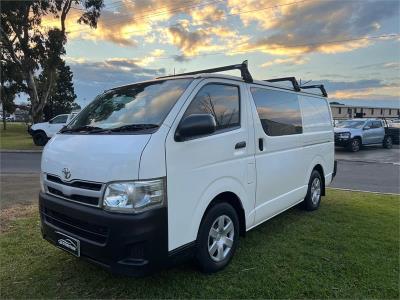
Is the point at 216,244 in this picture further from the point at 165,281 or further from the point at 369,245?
the point at 369,245

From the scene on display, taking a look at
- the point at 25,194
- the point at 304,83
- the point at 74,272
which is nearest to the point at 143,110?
the point at 74,272

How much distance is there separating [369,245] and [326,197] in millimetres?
2965

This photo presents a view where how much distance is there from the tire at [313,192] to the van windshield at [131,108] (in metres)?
3.43

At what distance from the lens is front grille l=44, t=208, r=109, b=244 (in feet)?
10.3

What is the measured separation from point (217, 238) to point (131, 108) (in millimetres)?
1713

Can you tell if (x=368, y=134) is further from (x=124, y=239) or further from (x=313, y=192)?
(x=124, y=239)

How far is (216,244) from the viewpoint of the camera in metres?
3.89

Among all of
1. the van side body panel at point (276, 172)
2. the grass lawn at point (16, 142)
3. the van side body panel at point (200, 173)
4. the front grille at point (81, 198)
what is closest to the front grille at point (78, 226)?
the front grille at point (81, 198)

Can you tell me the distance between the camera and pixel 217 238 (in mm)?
3904

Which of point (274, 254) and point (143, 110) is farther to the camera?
point (274, 254)

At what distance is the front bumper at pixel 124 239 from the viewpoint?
9.87 ft

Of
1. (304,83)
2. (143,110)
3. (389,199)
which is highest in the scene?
(304,83)

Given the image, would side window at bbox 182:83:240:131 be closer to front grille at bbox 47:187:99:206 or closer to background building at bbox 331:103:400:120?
front grille at bbox 47:187:99:206

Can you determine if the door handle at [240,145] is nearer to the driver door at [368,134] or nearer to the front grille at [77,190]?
the front grille at [77,190]
